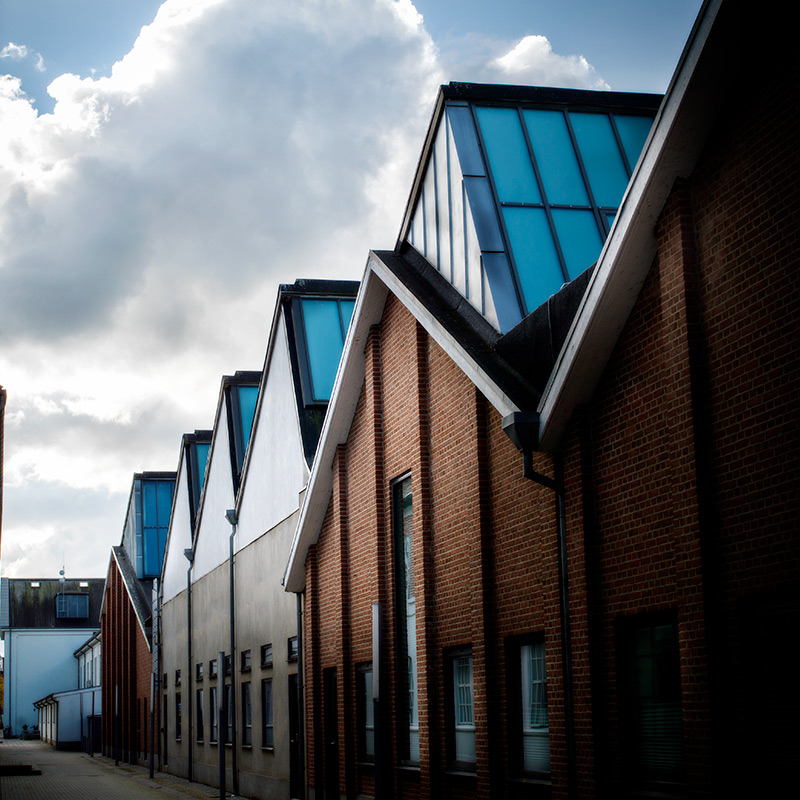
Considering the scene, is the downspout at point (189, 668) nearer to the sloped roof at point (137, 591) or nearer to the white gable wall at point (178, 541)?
the white gable wall at point (178, 541)

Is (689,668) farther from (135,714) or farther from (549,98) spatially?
(135,714)

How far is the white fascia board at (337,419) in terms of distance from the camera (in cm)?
1680

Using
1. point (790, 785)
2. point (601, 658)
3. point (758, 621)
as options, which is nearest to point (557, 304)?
point (601, 658)

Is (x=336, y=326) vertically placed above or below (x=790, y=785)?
above

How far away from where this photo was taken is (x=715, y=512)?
8.49 metres

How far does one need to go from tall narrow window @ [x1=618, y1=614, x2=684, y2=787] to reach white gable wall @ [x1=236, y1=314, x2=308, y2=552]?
A: 38.4 ft

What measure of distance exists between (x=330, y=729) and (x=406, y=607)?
4432 mm

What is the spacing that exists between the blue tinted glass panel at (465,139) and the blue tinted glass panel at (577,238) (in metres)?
1.30

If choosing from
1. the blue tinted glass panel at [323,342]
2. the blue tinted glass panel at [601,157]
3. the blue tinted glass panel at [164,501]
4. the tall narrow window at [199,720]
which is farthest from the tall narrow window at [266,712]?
the blue tinted glass panel at [164,501]

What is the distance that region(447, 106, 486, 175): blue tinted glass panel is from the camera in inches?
602

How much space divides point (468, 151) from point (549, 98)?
1.98 metres

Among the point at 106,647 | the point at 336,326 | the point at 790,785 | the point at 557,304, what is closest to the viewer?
the point at 790,785

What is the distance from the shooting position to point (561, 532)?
420 inches

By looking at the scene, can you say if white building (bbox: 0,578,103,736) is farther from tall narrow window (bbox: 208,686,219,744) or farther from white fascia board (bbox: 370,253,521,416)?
white fascia board (bbox: 370,253,521,416)
